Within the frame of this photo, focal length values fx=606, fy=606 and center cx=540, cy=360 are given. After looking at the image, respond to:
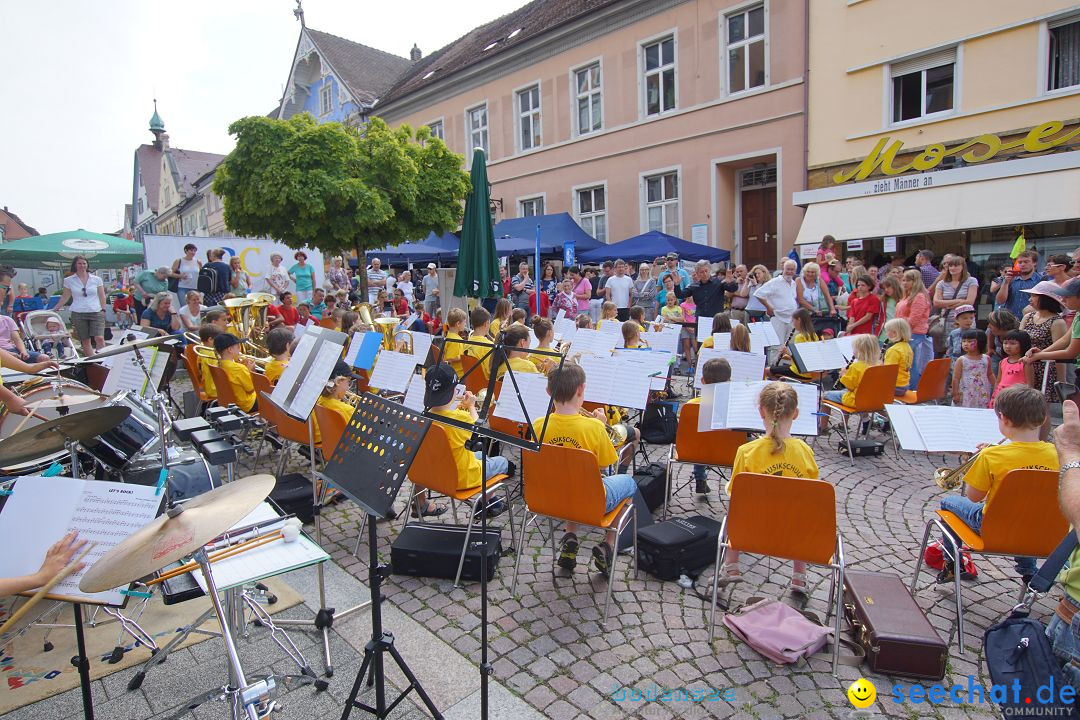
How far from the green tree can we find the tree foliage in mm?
17

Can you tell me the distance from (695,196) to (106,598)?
1587 centimetres

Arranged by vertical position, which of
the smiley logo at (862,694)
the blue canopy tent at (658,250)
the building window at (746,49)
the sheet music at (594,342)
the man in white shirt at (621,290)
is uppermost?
the building window at (746,49)

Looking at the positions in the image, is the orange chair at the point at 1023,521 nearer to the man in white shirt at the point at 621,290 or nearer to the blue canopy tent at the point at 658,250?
the man in white shirt at the point at 621,290

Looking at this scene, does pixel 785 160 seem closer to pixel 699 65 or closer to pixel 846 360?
pixel 699 65

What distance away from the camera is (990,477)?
319cm

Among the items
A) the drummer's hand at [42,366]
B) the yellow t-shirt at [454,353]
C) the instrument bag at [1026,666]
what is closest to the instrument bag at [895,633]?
the instrument bag at [1026,666]

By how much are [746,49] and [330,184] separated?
1064 centimetres

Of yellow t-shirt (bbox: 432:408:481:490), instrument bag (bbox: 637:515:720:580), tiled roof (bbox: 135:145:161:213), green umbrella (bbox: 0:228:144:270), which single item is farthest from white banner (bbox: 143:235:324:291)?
tiled roof (bbox: 135:145:161:213)

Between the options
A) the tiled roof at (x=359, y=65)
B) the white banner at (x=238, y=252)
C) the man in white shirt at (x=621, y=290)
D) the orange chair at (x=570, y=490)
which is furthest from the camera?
the tiled roof at (x=359, y=65)

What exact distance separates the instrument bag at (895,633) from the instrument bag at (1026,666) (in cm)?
45

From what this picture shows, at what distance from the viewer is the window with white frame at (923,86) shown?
12.2 m

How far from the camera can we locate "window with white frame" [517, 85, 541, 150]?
65.2ft

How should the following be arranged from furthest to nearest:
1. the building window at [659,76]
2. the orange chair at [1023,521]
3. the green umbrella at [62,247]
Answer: the building window at [659,76] → the green umbrella at [62,247] → the orange chair at [1023,521]

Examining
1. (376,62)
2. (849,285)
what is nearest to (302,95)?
(376,62)
